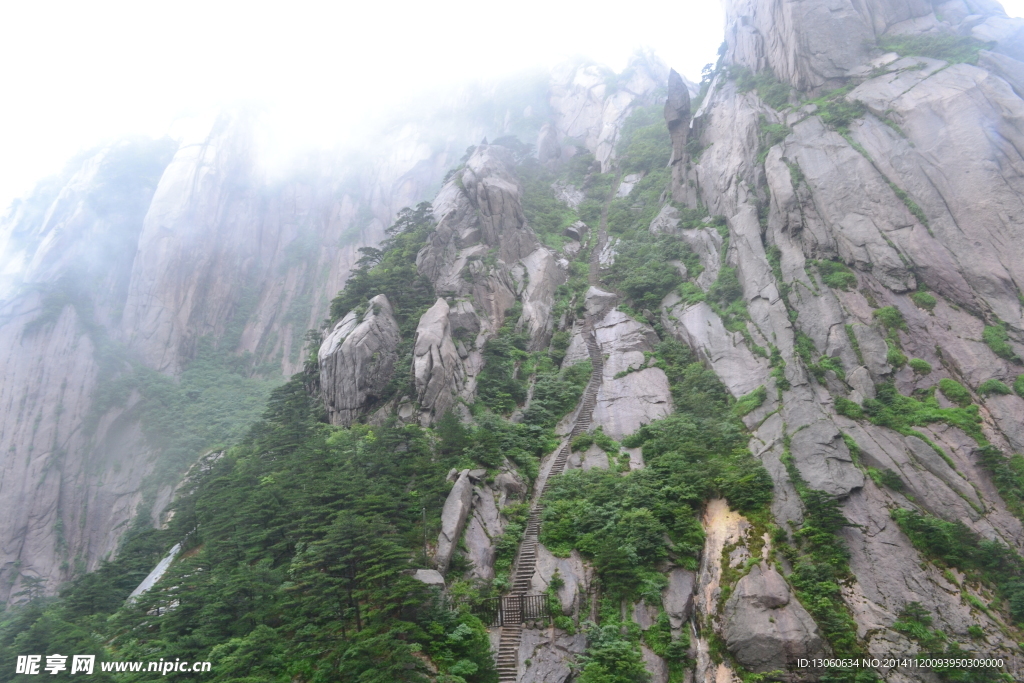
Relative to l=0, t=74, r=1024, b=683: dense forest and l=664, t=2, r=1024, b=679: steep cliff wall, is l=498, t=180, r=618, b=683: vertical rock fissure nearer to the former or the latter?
l=0, t=74, r=1024, b=683: dense forest

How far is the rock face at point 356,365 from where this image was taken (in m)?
27.9

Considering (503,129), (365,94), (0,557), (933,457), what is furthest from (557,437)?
(365,94)

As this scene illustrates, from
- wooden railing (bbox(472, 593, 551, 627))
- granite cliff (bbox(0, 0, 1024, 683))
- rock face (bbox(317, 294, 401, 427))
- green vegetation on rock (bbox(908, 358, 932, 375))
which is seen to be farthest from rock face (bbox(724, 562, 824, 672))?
rock face (bbox(317, 294, 401, 427))

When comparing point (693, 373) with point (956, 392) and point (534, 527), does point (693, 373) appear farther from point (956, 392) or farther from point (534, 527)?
point (534, 527)

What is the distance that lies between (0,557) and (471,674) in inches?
1649

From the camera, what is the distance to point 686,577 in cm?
1697

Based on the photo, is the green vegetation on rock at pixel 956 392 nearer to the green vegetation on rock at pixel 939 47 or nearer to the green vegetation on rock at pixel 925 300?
the green vegetation on rock at pixel 925 300

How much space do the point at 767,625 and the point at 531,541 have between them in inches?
325

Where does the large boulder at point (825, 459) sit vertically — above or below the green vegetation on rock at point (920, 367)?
below

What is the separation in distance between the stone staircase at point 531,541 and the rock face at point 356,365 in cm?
1051

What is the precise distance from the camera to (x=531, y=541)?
65.3ft

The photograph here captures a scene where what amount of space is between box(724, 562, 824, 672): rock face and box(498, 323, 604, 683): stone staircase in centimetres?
634

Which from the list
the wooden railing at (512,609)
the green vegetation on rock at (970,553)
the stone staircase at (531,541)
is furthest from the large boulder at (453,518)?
the green vegetation on rock at (970,553)

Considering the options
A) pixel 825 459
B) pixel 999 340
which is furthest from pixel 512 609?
pixel 999 340
